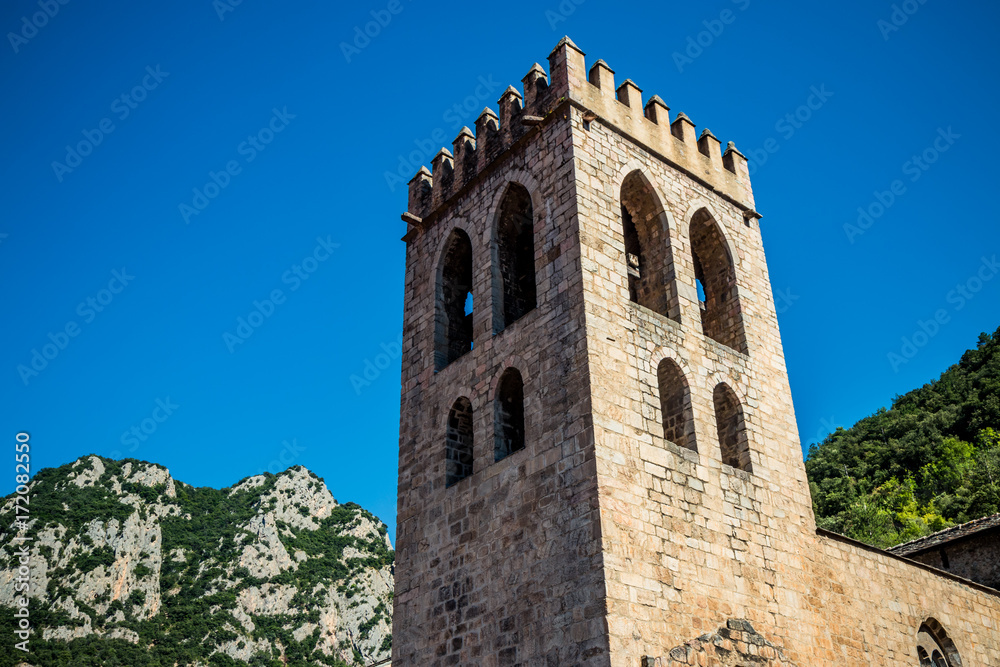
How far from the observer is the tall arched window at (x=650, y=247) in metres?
Result: 12.8

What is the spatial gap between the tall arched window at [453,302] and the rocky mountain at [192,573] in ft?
110

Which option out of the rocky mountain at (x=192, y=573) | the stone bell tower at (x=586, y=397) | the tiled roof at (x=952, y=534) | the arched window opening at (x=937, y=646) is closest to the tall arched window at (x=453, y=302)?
the stone bell tower at (x=586, y=397)

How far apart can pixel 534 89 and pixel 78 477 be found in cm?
4875

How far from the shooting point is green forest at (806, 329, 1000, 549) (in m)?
34.6

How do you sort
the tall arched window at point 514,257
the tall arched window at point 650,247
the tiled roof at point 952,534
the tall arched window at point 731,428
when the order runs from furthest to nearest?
the tiled roof at point 952,534, the tall arched window at point 514,257, the tall arched window at point 650,247, the tall arched window at point 731,428

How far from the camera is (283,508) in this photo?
57.2 m

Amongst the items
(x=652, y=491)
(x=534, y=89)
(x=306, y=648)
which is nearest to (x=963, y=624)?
(x=652, y=491)

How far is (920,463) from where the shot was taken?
41969 millimetres

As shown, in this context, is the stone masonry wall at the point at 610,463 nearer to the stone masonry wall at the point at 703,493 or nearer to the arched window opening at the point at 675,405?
the stone masonry wall at the point at 703,493

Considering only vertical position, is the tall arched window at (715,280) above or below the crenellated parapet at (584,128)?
below

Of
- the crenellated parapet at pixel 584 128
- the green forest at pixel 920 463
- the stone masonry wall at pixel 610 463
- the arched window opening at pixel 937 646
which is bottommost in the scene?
the arched window opening at pixel 937 646

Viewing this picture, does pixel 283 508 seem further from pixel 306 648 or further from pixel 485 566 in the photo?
pixel 485 566

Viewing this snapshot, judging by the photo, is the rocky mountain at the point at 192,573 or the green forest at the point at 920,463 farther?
the rocky mountain at the point at 192,573

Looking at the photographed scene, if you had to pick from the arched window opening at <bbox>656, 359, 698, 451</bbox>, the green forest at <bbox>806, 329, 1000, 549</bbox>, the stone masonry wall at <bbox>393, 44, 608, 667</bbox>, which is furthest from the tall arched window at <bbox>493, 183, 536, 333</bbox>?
the green forest at <bbox>806, 329, 1000, 549</bbox>
